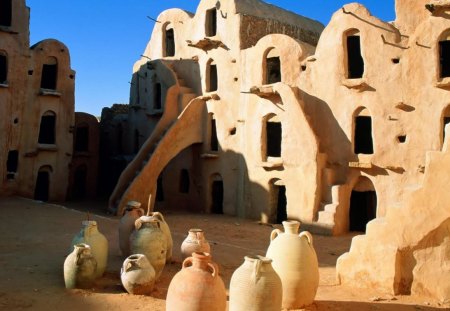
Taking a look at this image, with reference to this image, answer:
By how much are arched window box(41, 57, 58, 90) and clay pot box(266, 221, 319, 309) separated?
19430 millimetres

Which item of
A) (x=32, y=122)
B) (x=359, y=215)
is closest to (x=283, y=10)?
(x=359, y=215)

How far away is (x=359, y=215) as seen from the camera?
18.9m

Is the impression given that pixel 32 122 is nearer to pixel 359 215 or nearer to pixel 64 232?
pixel 64 232

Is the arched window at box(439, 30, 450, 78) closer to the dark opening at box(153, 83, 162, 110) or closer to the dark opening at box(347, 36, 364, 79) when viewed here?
the dark opening at box(347, 36, 364, 79)

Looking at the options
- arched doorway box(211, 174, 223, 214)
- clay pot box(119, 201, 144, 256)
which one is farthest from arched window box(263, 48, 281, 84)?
clay pot box(119, 201, 144, 256)

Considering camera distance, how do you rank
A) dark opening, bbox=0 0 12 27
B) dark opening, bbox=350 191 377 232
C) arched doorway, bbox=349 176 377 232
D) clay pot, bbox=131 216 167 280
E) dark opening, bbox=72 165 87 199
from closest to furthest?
clay pot, bbox=131 216 167 280, arched doorway, bbox=349 176 377 232, dark opening, bbox=350 191 377 232, dark opening, bbox=0 0 12 27, dark opening, bbox=72 165 87 199

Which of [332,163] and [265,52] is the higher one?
[265,52]

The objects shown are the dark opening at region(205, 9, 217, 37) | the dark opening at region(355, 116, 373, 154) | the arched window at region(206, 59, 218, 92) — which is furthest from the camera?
the dark opening at region(205, 9, 217, 37)

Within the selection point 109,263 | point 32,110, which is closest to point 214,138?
point 32,110

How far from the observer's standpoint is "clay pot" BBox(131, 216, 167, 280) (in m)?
9.31

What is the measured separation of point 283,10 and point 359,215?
12.6 meters

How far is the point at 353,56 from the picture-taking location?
18.3m

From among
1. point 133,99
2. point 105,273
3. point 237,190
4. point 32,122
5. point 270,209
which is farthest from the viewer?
point 133,99

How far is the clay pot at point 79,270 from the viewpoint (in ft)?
27.7
